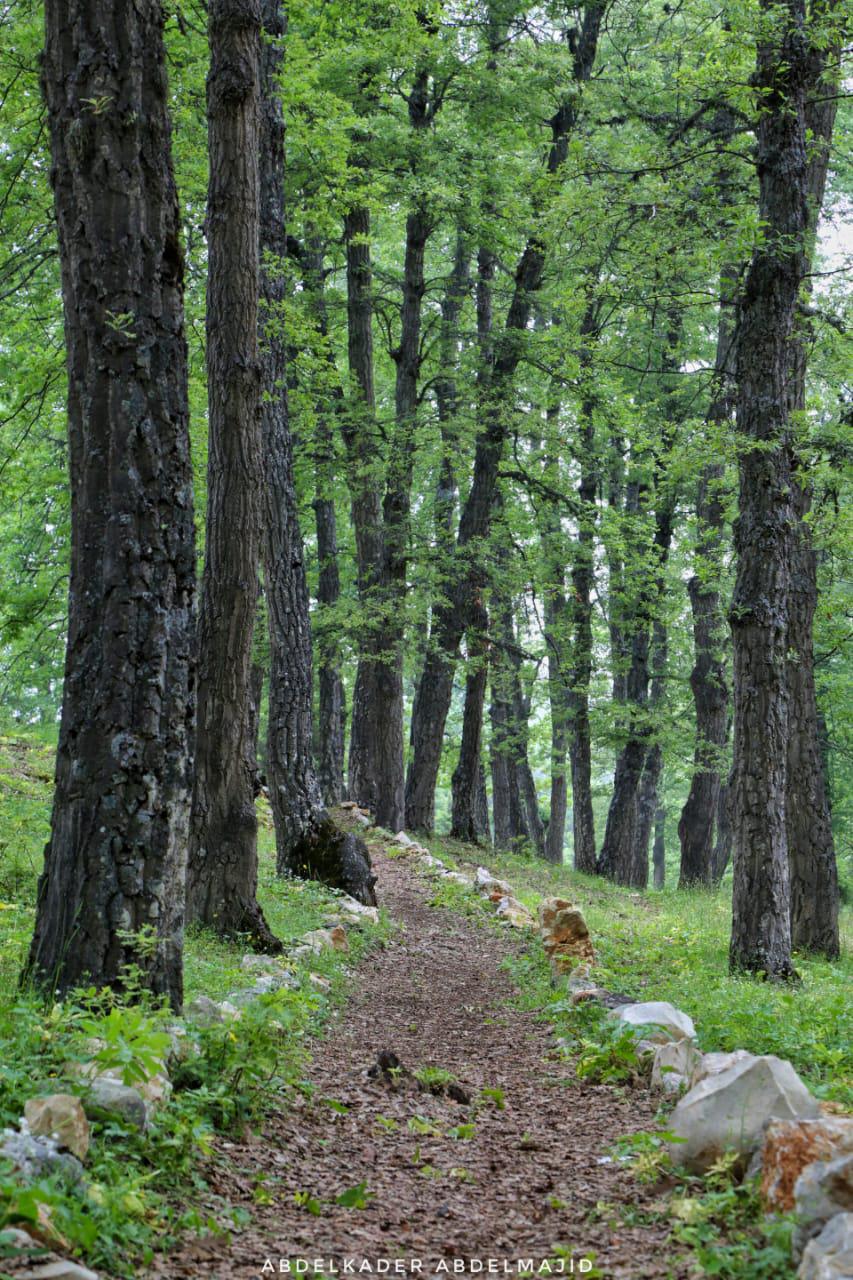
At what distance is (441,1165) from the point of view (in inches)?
180

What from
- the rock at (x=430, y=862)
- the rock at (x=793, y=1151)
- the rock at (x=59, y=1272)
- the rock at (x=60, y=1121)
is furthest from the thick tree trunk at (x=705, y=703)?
the rock at (x=59, y=1272)

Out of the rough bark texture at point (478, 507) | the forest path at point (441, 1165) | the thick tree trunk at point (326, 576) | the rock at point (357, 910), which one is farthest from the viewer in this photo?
the rough bark texture at point (478, 507)

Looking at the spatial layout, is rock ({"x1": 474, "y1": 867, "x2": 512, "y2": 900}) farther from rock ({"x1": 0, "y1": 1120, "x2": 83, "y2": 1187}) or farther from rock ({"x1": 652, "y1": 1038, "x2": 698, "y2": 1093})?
rock ({"x1": 0, "y1": 1120, "x2": 83, "y2": 1187})

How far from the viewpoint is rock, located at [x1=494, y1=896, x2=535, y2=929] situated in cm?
1106

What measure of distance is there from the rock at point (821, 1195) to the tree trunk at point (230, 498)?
4.90 meters

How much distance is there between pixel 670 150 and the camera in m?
9.58

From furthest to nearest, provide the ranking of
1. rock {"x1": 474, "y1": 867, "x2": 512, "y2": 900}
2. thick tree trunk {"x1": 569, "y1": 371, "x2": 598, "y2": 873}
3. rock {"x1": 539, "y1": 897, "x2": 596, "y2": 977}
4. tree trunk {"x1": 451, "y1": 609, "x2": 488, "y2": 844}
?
1. tree trunk {"x1": 451, "y1": 609, "x2": 488, "y2": 844}
2. thick tree trunk {"x1": 569, "y1": 371, "x2": 598, "y2": 873}
3. rock {"x1": 474, "y1": 867, "x2": 512, "y2": 900}
4. rock {"x1": 539, "y1": 897, "x2": 596, "y2": 977}

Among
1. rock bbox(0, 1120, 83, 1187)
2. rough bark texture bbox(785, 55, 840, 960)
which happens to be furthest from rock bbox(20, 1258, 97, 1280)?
rough bark texture bbox(785, 55, 840, 960)

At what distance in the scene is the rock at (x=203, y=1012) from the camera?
4.90 metres

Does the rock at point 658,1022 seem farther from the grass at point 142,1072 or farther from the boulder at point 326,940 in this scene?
the boulder at point 326,940

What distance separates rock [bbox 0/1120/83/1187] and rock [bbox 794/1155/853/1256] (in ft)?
7.03

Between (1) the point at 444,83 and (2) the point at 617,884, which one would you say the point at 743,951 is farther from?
(1) the point at 444,83

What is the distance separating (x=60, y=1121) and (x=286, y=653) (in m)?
7.56

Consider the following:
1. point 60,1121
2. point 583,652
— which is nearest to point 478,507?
point 583,652
